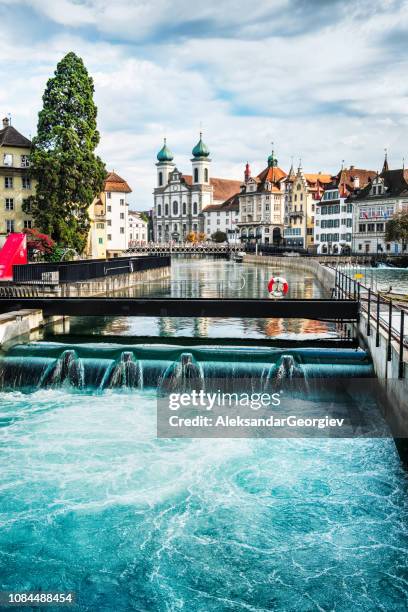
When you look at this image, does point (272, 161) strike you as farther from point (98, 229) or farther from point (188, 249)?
point (98, 229)

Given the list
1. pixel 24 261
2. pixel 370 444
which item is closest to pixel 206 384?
pixel 370 444

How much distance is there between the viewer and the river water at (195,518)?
940 cm

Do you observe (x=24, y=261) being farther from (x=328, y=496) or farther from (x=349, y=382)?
(x=328, y=496)

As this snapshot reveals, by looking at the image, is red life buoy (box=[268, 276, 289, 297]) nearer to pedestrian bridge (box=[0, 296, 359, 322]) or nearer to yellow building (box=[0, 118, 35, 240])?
pedestrian bridge (box=[0, 296, 359, 322])

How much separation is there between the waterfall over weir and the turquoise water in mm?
3733

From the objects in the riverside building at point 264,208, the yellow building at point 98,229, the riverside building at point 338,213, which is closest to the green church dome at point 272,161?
the riverside building at point 264,208

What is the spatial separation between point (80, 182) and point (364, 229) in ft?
233

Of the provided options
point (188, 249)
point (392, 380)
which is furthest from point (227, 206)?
point (392, 380)

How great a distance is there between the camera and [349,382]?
18984 mm

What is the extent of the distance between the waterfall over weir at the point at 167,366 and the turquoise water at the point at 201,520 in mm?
3733

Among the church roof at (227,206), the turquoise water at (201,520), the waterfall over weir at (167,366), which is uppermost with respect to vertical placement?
the church roof at (227,206)

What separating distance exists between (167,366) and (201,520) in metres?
9.07

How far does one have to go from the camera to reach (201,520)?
11.4 m

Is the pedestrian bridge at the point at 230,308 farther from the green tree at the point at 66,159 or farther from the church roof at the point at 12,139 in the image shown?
the church roof at the point at 12,139
